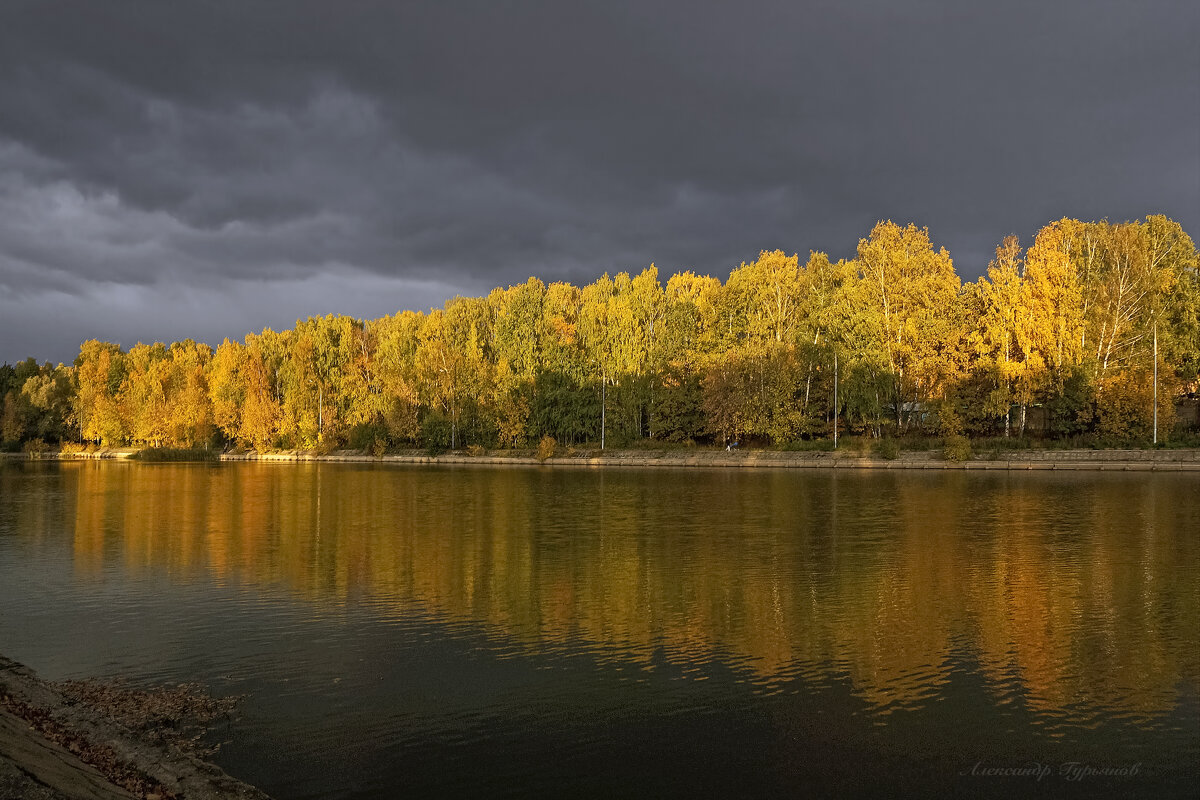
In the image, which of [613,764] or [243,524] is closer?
[613,764]

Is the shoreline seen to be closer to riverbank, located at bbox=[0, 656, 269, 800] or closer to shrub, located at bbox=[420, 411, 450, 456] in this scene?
shrub, located at bbox=[420, 411, 450, 456]

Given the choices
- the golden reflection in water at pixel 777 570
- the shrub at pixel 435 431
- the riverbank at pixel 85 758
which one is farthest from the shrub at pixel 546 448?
the riverbank at pixel 85 758

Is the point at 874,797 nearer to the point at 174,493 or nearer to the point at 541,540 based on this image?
the point at 541,540

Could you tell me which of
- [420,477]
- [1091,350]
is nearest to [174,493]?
[420,477]

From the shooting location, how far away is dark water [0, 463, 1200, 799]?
9500mm

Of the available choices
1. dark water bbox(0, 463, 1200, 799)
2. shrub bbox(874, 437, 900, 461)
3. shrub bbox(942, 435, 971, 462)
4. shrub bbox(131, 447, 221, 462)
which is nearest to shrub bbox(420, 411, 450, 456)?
shrub bbox(131, 447, 221, 462)

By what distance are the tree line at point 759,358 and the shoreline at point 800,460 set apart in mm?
3255

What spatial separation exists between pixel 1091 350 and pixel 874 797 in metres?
72.2

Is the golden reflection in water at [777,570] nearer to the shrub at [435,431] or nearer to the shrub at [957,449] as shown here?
the shrub at [957,449]

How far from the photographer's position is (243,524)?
3225 cm

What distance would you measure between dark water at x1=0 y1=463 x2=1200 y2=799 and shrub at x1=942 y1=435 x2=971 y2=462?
32754 millimetres

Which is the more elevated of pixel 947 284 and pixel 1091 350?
pixel 947 284

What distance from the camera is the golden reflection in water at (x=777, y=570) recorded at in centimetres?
1329

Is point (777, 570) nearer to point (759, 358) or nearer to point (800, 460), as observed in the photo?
point (800, 460)
